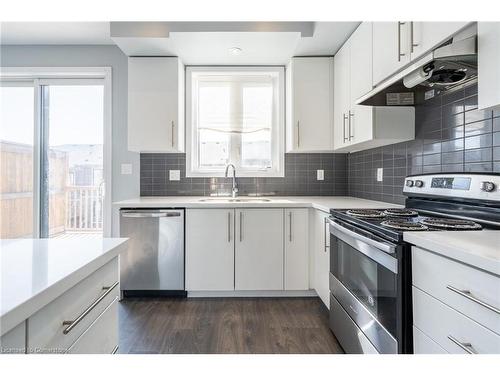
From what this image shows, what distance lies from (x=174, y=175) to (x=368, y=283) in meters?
2.25

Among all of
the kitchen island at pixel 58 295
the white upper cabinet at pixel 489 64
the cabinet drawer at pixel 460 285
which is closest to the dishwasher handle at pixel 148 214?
the kitchen island at pixel 58 295

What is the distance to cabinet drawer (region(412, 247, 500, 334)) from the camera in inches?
29.9

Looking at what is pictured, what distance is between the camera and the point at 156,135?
8.98 ft

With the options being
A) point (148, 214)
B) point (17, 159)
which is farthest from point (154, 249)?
point (17, 159)

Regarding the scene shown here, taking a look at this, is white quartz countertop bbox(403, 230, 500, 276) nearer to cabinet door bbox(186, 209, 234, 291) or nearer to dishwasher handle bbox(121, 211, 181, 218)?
cabinet door bbox(186, 209, 234, 291)

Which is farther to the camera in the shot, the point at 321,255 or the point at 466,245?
the point at 321,255

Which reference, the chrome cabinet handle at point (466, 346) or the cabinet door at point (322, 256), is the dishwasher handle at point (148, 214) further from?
the chrome cabinet handle at point (466, 346)

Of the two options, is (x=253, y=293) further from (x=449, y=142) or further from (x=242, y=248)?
(x=449, y=142)

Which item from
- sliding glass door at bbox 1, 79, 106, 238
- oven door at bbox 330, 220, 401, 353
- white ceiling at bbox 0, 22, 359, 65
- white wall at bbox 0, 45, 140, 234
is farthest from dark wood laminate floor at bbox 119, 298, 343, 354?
white ceiling at bbox 0, 22, 359, 65

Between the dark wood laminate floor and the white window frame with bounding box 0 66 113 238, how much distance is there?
4.07ft

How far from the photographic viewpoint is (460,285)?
0.87 m

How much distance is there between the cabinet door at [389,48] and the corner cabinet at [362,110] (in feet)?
0.28
